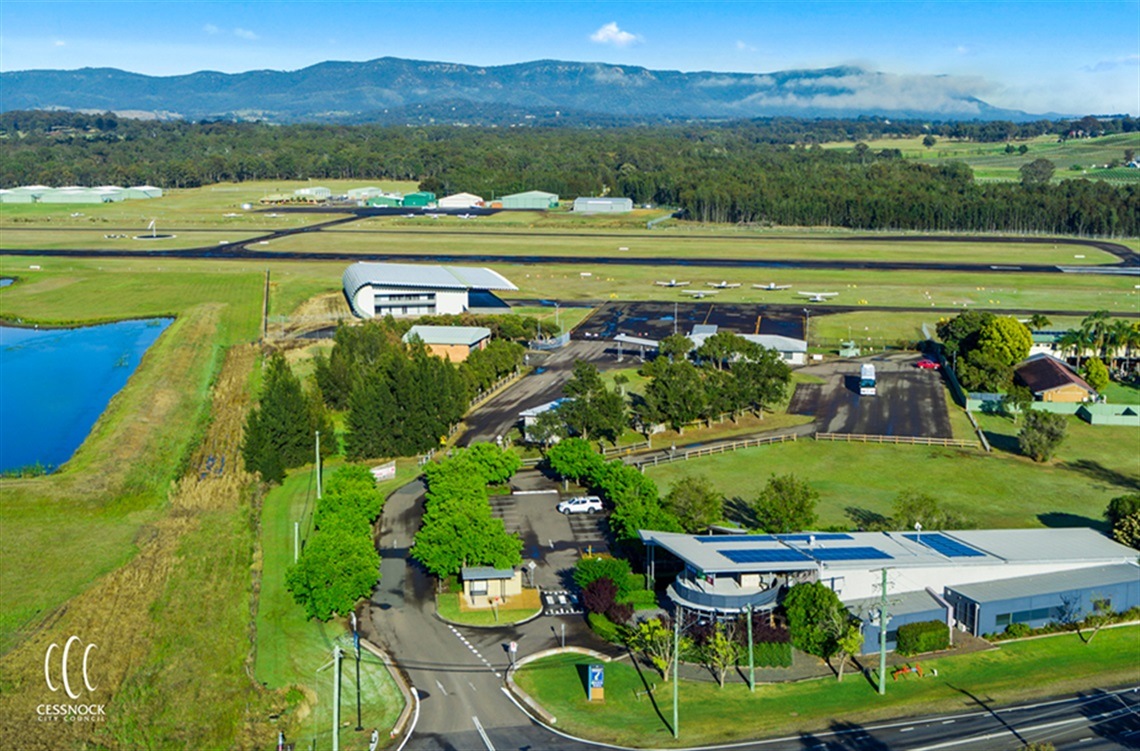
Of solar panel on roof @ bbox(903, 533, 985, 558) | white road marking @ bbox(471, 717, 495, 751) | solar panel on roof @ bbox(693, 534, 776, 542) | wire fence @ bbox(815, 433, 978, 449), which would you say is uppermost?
solar panel on roof @ bbox(693, 534, 776, 542)

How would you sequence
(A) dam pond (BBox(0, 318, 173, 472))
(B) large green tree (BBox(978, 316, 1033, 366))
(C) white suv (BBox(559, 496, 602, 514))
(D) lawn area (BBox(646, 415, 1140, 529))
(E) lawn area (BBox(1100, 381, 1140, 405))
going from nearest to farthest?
(C) white suv (BBox(559, 496, 602, 514)) → (D) lawn area (BBox(646, 415, 1140, 529)) → (A) dam pond (BBox(0, 318, 173, 472)) → (E) lawn area (BBox(1100, 381, 1140, 405)) → (B) large green tree (BBox(978, 316, 1033, 366))

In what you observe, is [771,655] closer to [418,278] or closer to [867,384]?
[867,384]

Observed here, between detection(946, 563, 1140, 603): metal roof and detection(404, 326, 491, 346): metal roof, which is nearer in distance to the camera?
detection(946, 563, 1140, 603): metal roof

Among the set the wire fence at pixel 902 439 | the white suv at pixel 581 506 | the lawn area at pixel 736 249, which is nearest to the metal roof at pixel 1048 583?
the white suv at pixel 581 506

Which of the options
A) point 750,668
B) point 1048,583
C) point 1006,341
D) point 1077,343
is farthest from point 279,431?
point 1077,343

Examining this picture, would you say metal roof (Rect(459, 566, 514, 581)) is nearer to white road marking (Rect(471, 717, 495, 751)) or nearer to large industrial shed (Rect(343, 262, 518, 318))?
white road marking (Rect(471, 717, 495, 751))

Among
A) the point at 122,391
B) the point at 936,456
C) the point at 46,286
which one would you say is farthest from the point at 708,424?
the point at 46,286

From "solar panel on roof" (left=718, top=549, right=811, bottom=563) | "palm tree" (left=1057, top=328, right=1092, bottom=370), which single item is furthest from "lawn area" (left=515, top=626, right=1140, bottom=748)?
"palm tree" (left=1057, top=328, right=1092, bottom=370)
